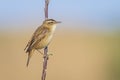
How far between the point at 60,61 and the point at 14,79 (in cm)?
182

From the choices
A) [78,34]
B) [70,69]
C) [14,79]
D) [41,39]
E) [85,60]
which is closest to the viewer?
[41,39]

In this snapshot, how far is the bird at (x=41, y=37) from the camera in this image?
16.2ft

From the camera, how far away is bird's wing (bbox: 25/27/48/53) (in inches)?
194

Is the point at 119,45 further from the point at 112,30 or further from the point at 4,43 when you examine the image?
the point at 4,43

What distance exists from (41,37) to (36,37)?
8.4 inches

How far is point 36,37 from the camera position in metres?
4.99

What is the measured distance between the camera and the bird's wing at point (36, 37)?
4.93 m

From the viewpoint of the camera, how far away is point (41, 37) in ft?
17.1

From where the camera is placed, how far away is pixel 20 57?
472 inches

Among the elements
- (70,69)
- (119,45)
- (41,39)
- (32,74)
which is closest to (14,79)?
(32,74)

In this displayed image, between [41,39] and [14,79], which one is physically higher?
[41,39]

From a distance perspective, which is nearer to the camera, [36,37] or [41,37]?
[36,37]

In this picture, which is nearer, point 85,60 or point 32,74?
point 32,74

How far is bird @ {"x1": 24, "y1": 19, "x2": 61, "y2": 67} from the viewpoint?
4.94 meters
